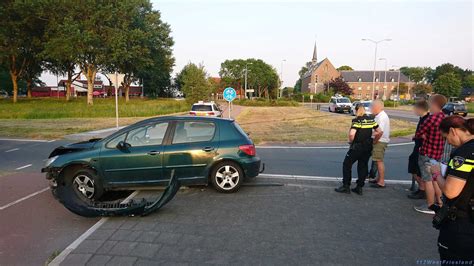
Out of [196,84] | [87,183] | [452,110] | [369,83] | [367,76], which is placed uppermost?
[367,76]

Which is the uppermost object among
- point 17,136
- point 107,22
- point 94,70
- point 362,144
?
point 107,22

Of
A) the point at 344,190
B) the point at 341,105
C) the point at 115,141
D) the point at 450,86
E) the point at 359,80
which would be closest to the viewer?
the point at 115,141

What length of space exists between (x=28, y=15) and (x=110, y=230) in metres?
42.0

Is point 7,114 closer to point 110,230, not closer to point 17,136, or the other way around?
point 17,136

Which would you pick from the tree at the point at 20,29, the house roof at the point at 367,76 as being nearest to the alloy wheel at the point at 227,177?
the tree at the point at 20,29

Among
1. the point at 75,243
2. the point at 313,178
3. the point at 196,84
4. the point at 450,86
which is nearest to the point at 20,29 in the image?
the point at 196,84

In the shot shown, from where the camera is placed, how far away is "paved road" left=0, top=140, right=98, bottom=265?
3775 millimetres

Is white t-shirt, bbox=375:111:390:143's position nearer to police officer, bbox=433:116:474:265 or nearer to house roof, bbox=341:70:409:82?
police officer, bbox=433:116:474:265

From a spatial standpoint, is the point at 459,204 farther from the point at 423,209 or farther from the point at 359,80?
the point at 359,80

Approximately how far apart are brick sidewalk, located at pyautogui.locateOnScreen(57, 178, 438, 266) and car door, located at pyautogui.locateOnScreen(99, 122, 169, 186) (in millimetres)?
694

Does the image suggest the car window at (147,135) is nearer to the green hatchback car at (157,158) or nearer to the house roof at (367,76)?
the green hatchback car at (157,158)

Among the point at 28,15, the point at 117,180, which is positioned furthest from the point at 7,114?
the point at 117,180

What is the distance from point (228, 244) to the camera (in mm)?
3873

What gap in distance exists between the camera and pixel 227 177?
598 cm
